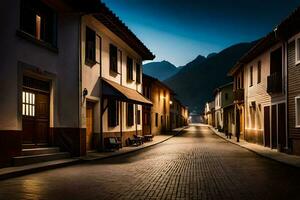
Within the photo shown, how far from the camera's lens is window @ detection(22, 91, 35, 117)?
14.2 m

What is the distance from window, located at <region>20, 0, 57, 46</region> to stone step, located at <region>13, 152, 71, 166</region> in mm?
4341

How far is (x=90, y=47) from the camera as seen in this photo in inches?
711

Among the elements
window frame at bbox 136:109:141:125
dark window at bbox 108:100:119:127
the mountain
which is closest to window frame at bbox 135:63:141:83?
window frame at bbox 136:109:141:125

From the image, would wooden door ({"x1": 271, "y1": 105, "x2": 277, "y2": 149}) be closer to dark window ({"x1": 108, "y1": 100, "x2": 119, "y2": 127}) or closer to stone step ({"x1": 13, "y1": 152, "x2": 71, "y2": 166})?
dark window ({"x1": 108, "y1": 100, "x2": 119, "y2": 127})

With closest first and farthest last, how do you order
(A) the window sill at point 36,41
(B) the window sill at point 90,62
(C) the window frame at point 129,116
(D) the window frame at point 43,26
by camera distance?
(A) the window sill at point 36,41, (D) the window frame at point 43,26, (B) the window sill at point 90,62, (C) the window frame at point 129,116

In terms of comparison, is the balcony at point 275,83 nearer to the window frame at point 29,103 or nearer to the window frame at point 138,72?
the window frame at point 138,72

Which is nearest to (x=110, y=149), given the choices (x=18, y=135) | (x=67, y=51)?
(x=67, y=51)

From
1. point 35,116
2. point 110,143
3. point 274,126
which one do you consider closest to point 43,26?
point 35,116

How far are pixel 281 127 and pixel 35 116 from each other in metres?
13.0

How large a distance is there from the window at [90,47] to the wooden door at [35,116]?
2944 millimetres

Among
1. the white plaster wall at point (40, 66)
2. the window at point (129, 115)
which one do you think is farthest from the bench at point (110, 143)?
the window at point (129, 115)

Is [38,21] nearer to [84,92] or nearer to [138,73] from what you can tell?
[84,92]

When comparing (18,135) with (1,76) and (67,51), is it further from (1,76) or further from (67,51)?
(67,51)

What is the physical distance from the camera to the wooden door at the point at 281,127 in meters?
20.8
